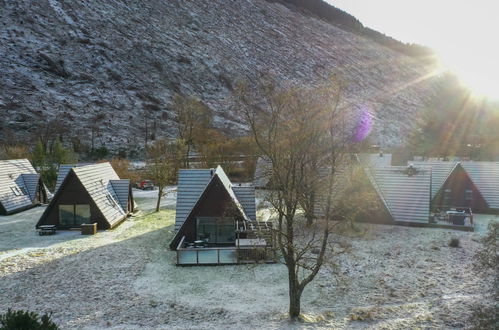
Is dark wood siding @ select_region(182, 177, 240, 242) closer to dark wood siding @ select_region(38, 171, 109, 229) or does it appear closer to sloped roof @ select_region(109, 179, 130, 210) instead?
dark wood siding @ select_region(38, 171, 109, 229)

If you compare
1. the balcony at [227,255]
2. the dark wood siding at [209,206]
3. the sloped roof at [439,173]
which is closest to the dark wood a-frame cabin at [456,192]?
the sloped roof at [439,173]

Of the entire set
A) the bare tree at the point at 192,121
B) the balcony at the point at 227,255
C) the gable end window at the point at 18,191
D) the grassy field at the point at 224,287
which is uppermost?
the bare tree at the point at 192,121

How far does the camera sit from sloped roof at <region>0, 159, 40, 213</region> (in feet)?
102

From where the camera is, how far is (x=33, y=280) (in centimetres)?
1667

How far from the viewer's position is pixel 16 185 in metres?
33.4

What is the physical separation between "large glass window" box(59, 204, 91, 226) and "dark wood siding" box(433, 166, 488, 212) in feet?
97.0

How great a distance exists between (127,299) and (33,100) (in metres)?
63.1

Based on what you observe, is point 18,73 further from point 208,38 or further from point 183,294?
point 183,294

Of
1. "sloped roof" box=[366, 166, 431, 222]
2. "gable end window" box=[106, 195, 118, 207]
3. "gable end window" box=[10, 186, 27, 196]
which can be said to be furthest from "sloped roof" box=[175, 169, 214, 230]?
"gable end window" box=[10, 186, 27, 196]

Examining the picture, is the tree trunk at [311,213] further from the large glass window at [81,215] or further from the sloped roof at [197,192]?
the large glass window at [81,215]

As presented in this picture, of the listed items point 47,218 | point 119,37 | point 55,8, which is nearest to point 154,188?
point 47,218

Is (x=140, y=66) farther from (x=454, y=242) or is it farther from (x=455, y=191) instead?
(x=454, y=242)

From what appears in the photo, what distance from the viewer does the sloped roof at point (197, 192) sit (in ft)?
73.5

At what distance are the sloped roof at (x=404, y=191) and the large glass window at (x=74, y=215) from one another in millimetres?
22743
